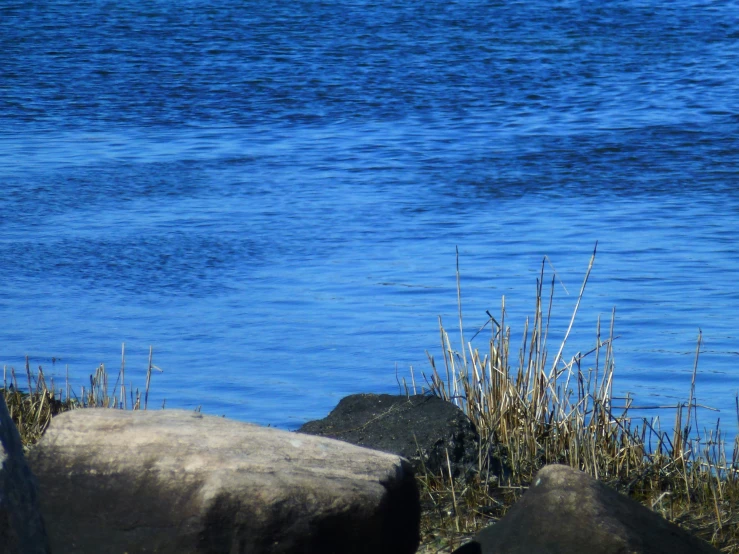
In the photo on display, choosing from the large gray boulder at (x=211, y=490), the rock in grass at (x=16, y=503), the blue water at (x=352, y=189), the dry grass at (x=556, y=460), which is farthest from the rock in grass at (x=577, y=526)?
the blue water at (x=352, y=189)

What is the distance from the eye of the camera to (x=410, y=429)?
219 inches

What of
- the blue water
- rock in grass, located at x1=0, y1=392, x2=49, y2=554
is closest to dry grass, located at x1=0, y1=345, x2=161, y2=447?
the blue water

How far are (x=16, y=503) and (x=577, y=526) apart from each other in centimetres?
167

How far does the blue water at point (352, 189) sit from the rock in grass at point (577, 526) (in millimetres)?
2378

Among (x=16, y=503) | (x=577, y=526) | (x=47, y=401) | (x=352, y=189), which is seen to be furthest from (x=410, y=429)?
(x=352, y=189)

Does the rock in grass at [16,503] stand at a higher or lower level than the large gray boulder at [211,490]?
higher

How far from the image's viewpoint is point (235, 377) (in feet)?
24.3

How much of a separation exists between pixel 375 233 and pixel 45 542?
7.50m

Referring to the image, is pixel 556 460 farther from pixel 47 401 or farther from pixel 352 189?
pixel 352 189

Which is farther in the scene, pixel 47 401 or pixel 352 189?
pixel 352 189

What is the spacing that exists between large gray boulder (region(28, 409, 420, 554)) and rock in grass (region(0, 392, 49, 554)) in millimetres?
624

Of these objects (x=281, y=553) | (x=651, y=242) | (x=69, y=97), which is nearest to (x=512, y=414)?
(x=281, y=553)

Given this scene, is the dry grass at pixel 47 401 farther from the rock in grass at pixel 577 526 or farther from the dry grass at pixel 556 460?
the rock in grass at pixel 577 526

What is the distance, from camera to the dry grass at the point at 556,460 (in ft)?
16.3
